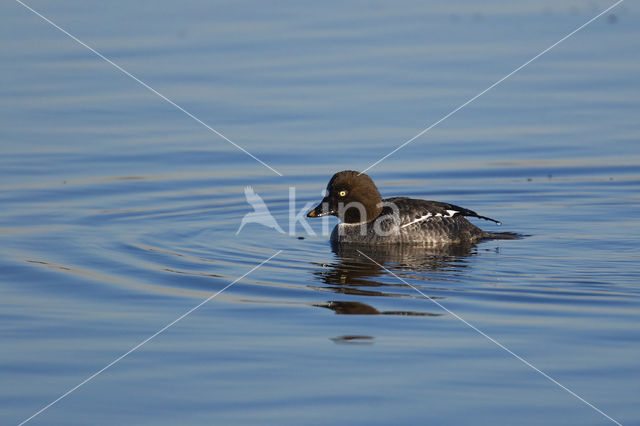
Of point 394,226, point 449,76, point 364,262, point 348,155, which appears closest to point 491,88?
point 449,76

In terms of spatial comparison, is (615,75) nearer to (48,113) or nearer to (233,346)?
(48,113)

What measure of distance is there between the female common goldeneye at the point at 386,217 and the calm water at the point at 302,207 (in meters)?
0.55

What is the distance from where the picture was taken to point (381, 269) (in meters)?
11.6

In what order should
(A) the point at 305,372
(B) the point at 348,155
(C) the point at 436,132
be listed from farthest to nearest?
(C) the point at 436,132
(B) the point at 348,155
(A) the point at 305,372

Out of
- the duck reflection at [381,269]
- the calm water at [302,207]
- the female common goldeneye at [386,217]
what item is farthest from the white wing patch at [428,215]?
the calm water at [302,207]

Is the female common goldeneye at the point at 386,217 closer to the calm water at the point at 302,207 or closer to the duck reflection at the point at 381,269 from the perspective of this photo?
the duck reflection at the point at 381,269

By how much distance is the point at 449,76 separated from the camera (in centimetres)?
1856

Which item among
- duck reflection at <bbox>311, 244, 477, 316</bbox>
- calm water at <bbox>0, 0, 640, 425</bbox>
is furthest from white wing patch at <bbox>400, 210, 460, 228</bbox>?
calm water at <bbox>0, 0, 640, 425</bbox>

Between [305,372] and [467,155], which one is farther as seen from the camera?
[467,155]

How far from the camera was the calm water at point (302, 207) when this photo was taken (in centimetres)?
784

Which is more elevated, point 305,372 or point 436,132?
point 436,132

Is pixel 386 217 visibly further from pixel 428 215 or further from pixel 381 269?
pixel 381 269

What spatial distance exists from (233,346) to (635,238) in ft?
18.7

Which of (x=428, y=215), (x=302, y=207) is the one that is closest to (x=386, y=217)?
(x=428, y=215)
